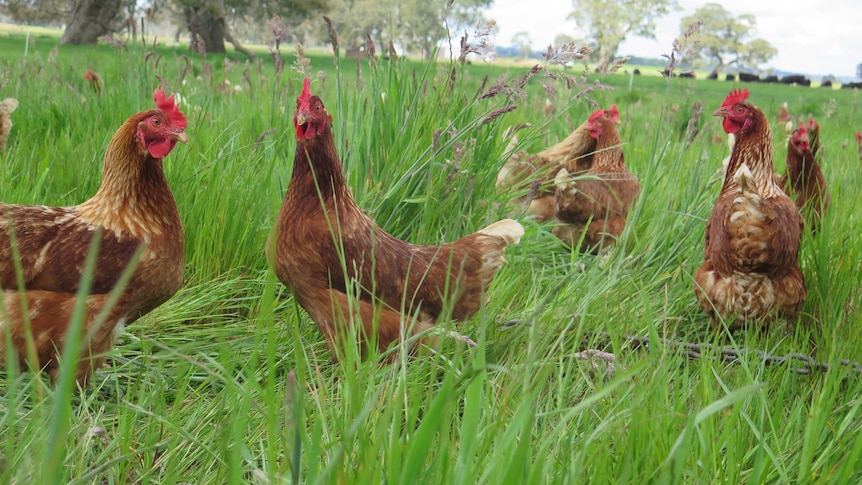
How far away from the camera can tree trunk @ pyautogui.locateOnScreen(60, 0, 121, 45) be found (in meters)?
23.0

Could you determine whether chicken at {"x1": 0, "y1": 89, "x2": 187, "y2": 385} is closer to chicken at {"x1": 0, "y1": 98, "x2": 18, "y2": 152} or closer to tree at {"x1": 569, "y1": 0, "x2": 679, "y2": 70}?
chicken at {"x1": 0, "y1": 98, "x2": 18, "y2": 152}

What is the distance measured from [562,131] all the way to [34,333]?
4605 mm

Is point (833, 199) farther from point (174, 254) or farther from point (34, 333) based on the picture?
point (34, 333)

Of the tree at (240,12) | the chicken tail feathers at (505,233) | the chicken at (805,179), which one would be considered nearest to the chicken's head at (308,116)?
the chicken tail feathers at (505,233)

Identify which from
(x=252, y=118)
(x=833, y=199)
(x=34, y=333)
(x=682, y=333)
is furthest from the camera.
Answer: (x=252, y=118)

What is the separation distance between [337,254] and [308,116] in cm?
50

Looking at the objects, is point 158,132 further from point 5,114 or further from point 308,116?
point 5,114

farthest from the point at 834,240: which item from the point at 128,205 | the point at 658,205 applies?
the point at 128,205

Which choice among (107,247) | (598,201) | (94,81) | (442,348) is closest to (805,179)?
(598,201)

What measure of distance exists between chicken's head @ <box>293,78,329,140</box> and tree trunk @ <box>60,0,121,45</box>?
24.0 metres

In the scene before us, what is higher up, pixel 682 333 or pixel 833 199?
pixel 833 199

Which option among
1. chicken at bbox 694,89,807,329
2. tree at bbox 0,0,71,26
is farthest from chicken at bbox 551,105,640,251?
tree at bbox 0,0,71,26

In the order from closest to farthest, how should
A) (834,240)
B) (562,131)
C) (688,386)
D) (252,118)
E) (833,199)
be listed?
(688,386) < (834,240) < (833,199) < (252,118) < (562,131)

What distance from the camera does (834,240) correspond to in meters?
2.99
